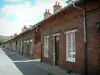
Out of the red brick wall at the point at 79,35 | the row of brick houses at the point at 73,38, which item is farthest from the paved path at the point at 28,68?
the red brick wall at the point at 79,35

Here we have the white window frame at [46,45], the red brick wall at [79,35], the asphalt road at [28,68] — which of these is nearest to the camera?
the red brick wall at [79,35]

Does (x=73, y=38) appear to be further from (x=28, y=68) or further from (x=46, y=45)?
(x=46, y=45)

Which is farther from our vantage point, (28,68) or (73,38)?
(28,68)

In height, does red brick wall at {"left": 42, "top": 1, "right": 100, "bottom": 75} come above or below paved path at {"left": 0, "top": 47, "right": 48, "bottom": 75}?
above

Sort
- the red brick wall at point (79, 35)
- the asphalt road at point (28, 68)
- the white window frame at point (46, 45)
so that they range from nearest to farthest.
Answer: the red brick wall at point (79, 35) < the asphalt road at point (28, 68) < the white window frame at point (46, 45)

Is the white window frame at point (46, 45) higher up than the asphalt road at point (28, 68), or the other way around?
the white window frame at point (46, 45)

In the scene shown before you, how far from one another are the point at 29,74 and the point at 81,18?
14.6ft

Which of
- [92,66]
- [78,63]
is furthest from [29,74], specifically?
[92,66]

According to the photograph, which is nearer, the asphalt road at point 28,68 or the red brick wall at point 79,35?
the red brick wall at point 79,35

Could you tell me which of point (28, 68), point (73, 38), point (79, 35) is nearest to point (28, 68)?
point (28, 68)

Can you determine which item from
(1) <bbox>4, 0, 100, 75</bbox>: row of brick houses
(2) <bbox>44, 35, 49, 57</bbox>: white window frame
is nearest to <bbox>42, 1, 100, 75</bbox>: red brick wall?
(1) <bbox>4, 0, 100, 75</bbox>: row of brick houses

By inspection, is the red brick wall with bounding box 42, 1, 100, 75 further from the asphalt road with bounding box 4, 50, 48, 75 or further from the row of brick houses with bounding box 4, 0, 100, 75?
the asphalt road with bounding box 4, 50, 48, 75

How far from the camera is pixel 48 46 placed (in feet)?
59.9

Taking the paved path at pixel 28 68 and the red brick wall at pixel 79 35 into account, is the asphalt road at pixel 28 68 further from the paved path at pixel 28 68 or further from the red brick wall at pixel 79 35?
the red brick wall at pixel 79 35
